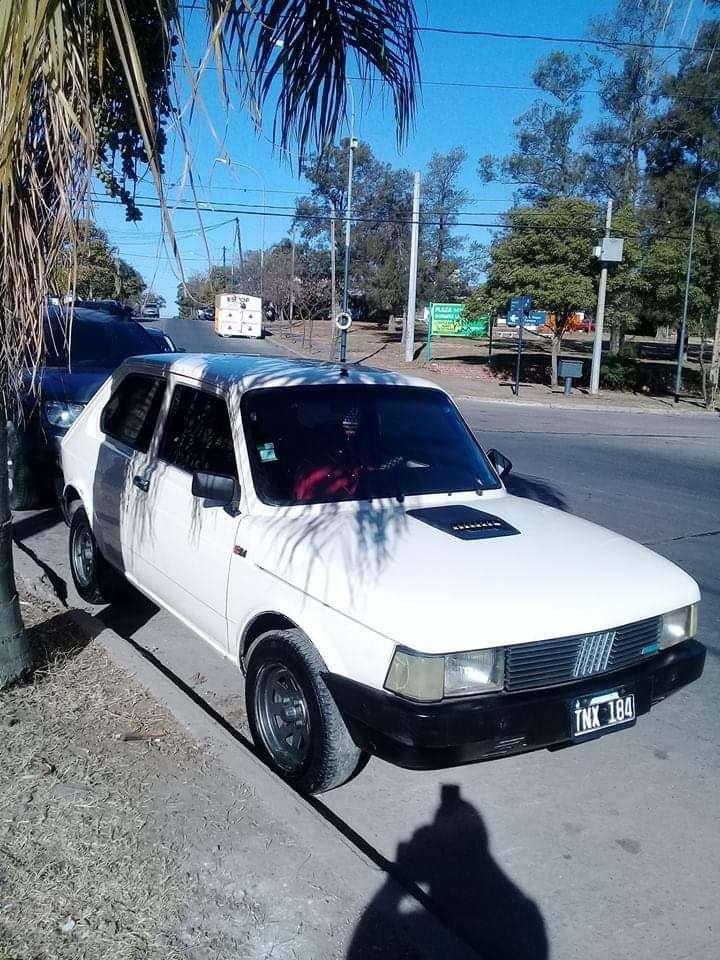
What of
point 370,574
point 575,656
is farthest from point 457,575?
point 575,656

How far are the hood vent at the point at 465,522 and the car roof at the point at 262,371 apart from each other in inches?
38.1

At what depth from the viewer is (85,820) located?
314 cm

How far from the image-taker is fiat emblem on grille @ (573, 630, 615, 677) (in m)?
3.40

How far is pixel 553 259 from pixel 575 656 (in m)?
29.6

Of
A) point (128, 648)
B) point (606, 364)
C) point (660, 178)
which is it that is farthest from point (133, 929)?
point (660, 178)

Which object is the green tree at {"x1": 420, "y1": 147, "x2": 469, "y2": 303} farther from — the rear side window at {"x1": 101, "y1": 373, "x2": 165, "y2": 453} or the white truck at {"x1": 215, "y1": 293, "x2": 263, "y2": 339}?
the rear side window at {"x1": 101, "y1": 373, "x2": 165, "y2": 453}

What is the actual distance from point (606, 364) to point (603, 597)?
31.0m

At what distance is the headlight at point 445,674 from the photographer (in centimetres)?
311

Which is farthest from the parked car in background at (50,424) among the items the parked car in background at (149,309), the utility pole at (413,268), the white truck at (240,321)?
the white truck at (240,321)

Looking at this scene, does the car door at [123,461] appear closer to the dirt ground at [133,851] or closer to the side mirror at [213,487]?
the side mirror at [213,487]

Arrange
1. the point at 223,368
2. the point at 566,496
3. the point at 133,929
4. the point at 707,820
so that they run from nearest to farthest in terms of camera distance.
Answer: the point at 133,929
the point at 707,820
the point at 223,368
the point at 566,496

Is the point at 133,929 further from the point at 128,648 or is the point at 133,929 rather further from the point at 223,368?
the point at 223,368

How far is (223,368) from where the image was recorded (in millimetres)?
4742

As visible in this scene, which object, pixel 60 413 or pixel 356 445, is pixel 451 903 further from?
pixel 60 413
